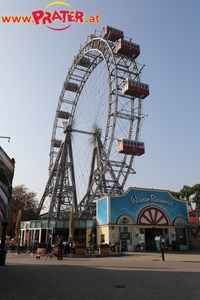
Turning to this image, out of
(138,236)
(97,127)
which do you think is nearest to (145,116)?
(97,127)

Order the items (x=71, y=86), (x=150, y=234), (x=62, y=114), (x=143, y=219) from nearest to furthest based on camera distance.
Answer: (x=143, y=219) < (x=150, y=234) < (x=71, y=86) < (x=62, y=114)

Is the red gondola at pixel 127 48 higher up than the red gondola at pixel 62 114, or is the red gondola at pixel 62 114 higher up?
the red gondola at pixel 127 48

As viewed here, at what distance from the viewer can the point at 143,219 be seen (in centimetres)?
2989

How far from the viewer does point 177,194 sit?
64750 mm

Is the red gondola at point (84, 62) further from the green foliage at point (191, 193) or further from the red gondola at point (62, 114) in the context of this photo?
the green foliage at point (191, 193)

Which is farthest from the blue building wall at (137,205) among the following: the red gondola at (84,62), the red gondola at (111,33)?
the red gondola at (84,62)

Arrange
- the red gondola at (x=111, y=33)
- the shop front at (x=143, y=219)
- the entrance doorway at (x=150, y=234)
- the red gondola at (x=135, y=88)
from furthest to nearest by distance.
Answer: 1. the red gondola at (x=111, y=33)
2. the red gondola at (x=135, y=88)
3. the entrance doorway at (x=150, y=234)
4. the shop front at (x=143, y=219)

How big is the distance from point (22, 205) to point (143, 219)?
26.7 m

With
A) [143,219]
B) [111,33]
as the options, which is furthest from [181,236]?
[111,33]

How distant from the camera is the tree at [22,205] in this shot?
47.7m

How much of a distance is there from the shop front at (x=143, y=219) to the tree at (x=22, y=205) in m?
22.0

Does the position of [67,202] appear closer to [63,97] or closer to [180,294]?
[63,97]

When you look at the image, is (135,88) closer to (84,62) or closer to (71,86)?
(84,62)

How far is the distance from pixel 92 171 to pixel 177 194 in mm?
29618
